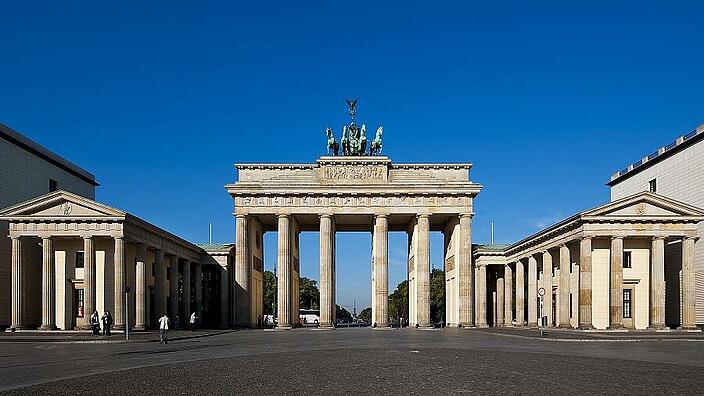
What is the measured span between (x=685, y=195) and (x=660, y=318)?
14.2m

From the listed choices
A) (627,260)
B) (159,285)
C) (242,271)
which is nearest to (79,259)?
(159,285)

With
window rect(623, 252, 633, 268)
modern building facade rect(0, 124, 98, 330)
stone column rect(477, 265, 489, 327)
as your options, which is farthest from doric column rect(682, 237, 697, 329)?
modern building facade rect(0, 124, 98, 330)

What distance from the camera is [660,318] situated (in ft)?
188

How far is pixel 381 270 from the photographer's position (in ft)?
248

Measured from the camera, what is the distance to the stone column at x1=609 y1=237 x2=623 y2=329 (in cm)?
5634

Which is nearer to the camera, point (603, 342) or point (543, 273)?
point (603, 342)

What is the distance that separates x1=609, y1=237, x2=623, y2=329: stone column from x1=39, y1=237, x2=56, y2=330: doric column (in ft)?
137

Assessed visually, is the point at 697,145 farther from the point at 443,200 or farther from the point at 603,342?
the point at 603,342

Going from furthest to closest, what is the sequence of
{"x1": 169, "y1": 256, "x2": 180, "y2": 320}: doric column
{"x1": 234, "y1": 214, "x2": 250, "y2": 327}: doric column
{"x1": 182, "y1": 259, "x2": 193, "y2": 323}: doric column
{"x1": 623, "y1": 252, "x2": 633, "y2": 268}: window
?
{"x1": 182, "y1": 259, "x2": 193, "y2": 323}: doric column
{"x1": 234, "y1": 214, "x2": 250, "y2": 327}: doric column
{"x1": 169, "y1": 256, "x2": 180, "y2": 320}: doric column
{"x1": 623, "y1": 252, "x2": 633, "y2": 268}: window

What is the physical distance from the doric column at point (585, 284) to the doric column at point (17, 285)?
4200 centimetres

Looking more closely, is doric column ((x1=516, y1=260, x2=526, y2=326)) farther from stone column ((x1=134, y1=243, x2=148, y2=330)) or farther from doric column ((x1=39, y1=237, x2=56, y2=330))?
doric column ((x1=39, y1=237, x2=56, y2=330))

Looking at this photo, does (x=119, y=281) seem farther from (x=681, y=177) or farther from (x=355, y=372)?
(x=681, y=177)

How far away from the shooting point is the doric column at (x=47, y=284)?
55656 millimetres

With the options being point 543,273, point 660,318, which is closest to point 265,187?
point 543,273
